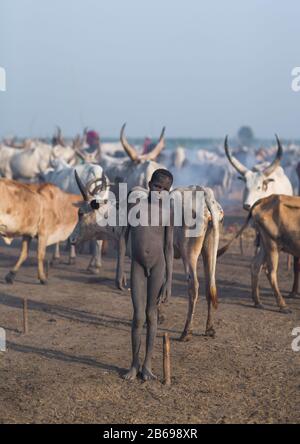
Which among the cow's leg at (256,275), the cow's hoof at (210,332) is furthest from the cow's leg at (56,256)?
the cow's hoof at (210,332)

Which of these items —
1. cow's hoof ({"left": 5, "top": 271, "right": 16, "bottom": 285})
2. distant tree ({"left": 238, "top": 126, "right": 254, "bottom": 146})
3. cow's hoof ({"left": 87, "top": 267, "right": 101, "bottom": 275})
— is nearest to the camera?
cow's hoof ({"left": 5, "top": 271, "right": 16, "bottom": 285})

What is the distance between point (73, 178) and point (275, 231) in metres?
5.62

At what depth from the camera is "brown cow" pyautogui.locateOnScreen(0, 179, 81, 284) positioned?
1019 cm

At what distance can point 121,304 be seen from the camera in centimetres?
931

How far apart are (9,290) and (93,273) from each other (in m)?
1.77

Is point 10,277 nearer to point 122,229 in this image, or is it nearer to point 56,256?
point 122,229

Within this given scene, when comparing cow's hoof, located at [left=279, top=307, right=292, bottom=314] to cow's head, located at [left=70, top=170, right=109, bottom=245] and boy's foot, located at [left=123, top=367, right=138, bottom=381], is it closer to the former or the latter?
cow's head, located at [left=70, top=170, right=109, bottom=245]

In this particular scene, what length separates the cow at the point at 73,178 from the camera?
38.1 feet

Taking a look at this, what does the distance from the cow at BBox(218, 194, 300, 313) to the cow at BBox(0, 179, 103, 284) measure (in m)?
2.89

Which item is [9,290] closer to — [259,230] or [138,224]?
[259,230]

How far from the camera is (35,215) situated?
412 inches

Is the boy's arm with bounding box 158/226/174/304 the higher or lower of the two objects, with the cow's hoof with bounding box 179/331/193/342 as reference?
higher

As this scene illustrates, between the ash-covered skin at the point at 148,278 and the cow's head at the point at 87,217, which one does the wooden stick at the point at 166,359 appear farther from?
the cow's head at the point at 87,217

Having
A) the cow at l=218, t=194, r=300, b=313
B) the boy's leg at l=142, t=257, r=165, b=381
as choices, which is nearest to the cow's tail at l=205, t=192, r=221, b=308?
the cow at l=218, t=194, r=300, b=313
